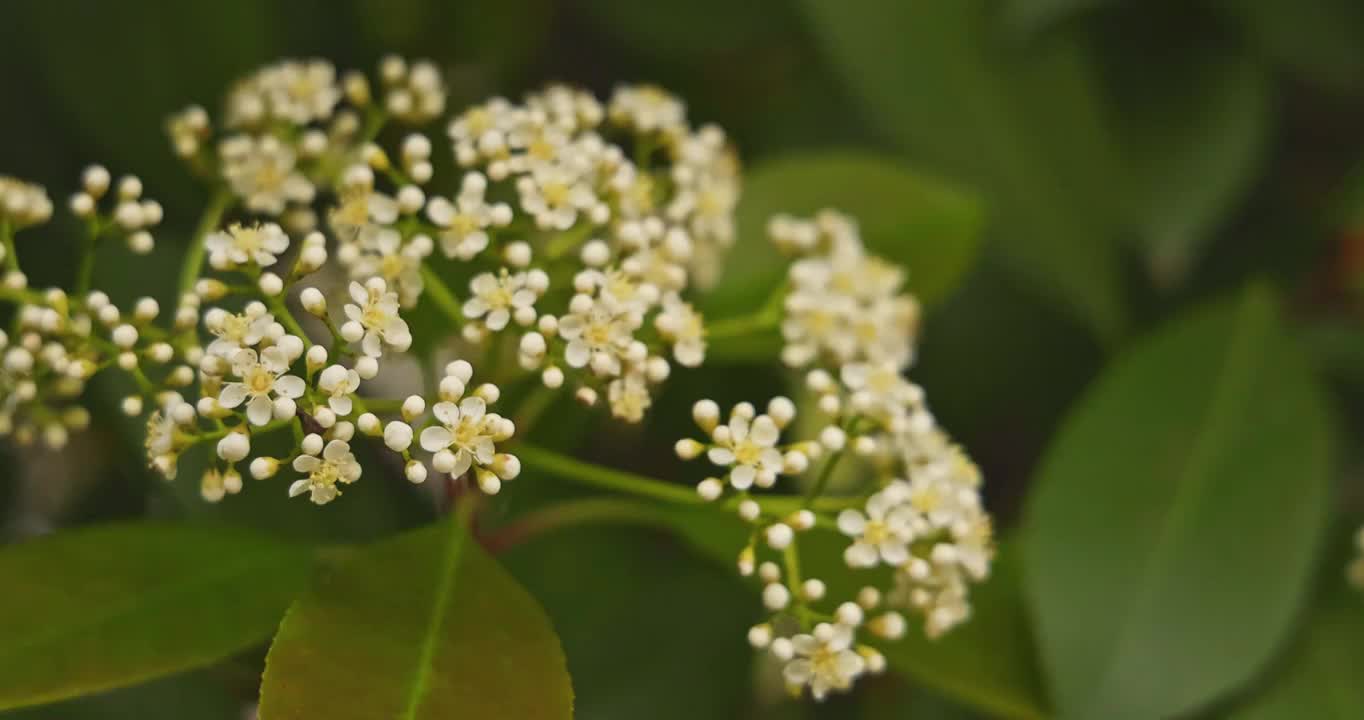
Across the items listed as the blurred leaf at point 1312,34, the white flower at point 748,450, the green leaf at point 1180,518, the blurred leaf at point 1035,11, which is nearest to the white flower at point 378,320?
the white flower at point 748,450

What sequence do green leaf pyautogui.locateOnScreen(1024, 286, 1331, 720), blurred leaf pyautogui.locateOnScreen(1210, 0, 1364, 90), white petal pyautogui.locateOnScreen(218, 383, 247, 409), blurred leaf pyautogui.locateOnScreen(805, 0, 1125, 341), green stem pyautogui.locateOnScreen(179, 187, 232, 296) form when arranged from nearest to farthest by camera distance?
white petal pyautogui.locateOnScreen(218, 383, 247, 409), green stem pyautogui.locateOnScreen(179, 187, 232, 296), green leaf pyautogui.locateOnScreen(1024, 286, 1331, 720), blurred leaf pyautogui.locateOnScreen(805, 0, 1125, 341), blurred leaf pyautogui.locateOnScreen(1210, 0, 1364, 90)

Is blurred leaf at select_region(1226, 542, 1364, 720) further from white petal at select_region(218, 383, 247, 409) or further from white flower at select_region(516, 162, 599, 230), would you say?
white petal at select_region(218, 383, 247, 409)

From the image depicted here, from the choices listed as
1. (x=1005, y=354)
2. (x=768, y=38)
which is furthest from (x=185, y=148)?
(x=1005, y=354)

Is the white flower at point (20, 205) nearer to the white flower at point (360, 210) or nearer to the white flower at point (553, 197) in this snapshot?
the white flower at point (360, 210)

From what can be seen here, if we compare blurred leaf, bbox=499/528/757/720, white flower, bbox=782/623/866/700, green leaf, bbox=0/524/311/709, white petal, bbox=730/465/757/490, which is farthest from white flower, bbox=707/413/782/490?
blurred leaf, bbox=499/528/757/720

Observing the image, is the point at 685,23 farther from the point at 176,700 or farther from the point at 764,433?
the point at 176,700

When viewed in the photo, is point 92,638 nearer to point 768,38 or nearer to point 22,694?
point 22,694
